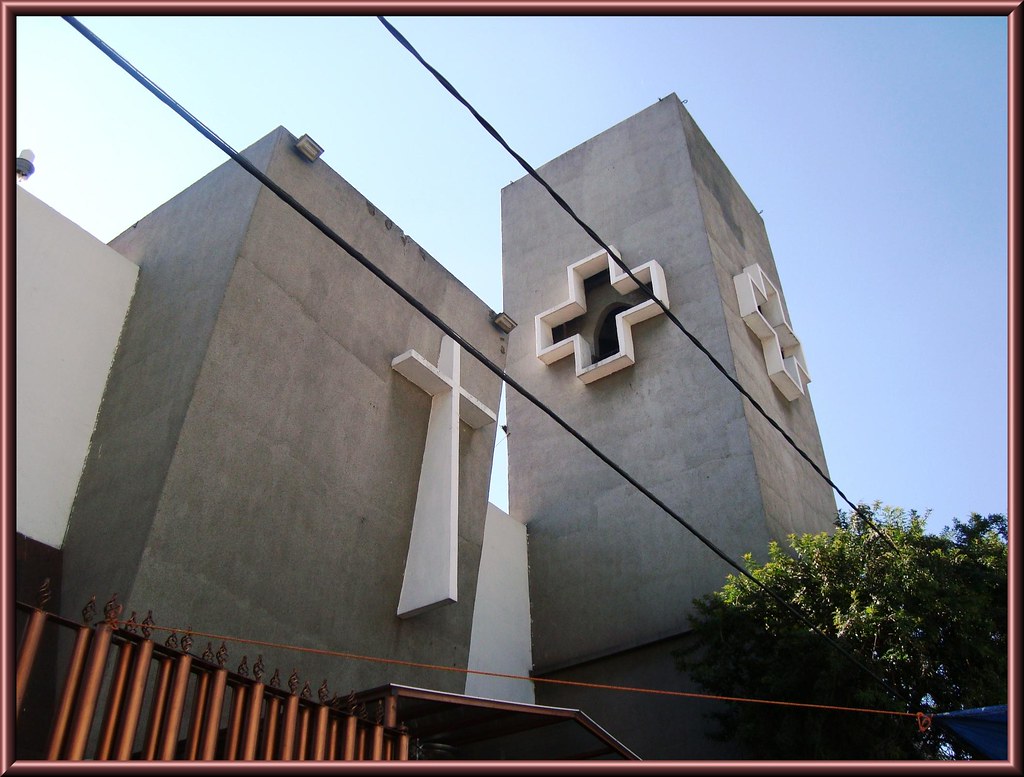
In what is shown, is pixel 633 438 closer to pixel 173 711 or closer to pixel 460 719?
pixel 460 719

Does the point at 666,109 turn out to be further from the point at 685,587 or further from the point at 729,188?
the point at 685,587

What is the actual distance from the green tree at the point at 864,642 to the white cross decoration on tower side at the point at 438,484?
3157mm

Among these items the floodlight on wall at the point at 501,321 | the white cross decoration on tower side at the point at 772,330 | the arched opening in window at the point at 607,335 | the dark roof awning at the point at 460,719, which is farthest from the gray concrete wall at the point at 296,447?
the white cross decoration on tower side at the point at 772,330

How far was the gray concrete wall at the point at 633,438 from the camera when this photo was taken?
12.0 metres

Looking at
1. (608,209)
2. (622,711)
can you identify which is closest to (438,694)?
(622,711)

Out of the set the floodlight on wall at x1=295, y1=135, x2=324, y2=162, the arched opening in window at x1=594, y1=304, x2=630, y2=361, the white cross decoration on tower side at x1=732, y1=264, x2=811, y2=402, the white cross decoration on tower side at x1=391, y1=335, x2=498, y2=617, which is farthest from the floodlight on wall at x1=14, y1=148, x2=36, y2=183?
the white cross decoration on tower side at x1=732, y1=264, x2=811, y2=402

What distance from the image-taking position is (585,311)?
1559 cm

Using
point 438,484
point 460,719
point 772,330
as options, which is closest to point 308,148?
point 438,484

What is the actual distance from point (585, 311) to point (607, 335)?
0.61m

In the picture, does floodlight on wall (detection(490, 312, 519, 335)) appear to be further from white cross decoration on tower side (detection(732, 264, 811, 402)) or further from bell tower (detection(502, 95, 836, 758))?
white cross decoration on tower side (detection(732, 264, 811, 402))

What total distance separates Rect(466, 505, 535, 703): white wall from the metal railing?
564cm

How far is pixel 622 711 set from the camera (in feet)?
37.3

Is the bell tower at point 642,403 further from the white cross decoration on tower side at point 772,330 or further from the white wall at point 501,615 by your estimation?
the white wall at point 501,615

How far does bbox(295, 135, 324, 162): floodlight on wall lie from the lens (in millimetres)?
9297
